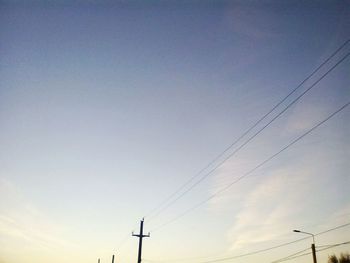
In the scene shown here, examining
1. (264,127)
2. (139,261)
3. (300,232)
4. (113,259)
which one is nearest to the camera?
(264,127)

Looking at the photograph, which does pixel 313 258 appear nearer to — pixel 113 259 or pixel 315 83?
pixel 315 83

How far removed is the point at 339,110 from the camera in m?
13.8

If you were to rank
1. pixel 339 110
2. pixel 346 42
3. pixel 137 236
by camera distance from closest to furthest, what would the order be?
pixel 346 42
pixel 339 110
pixel 137 236

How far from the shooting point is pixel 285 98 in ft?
50.9

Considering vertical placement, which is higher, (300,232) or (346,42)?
(346,42)

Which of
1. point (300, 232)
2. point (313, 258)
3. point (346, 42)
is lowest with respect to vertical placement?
point (313, 258)

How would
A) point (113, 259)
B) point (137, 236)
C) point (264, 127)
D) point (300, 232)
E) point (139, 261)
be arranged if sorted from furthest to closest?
1. point (113, 259)
2. point (137, 236)
3. point (139, 261)
4. point (300, 232)
5. point (264, 127)

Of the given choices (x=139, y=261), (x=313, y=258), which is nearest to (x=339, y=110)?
(x=313, y=258)

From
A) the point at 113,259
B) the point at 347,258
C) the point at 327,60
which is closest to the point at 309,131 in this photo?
the point at 327,60

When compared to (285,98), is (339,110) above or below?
below

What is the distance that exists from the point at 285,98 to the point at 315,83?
73.4 inches

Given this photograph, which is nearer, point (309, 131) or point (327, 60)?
point (327, 60)

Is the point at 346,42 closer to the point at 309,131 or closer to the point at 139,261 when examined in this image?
the point at 309,131

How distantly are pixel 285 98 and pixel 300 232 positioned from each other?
60.6 ft
